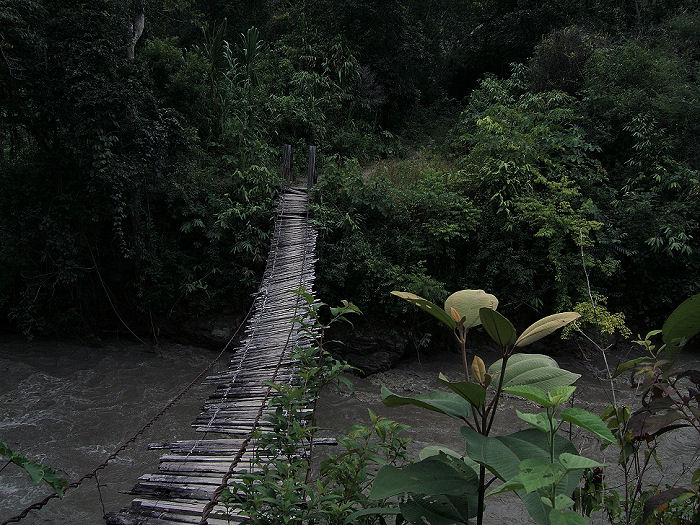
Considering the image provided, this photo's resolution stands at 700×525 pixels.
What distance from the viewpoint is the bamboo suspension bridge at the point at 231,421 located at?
1.83 meters

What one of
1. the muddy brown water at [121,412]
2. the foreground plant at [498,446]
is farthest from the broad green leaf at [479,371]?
the muddy brown water at [121,412]

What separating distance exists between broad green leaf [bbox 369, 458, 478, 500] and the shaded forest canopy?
190 inches

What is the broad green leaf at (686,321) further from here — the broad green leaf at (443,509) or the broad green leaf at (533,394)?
the broad green leaf at (443,509)

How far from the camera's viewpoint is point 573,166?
687 centimetres

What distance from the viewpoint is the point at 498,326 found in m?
0.86

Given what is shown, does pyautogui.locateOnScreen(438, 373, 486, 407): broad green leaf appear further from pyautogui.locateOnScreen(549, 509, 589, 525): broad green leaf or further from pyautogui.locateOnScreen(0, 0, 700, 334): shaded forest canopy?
pyautogui.locateOnScreen(0, 0, 700, 334): shaded forest canopy

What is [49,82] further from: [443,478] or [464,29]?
[464,29]

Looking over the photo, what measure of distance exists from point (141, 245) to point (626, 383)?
5.73m

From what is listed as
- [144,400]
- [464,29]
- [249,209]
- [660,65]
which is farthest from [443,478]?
[464,29]

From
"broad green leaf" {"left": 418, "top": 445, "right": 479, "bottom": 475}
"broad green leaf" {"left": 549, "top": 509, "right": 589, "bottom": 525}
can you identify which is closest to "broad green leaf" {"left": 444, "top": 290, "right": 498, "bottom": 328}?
"broad green leaf" {"left": 418, "top": 445, "right": 479, "bottom": 475}

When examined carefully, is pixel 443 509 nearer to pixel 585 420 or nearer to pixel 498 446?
pixel 498 446

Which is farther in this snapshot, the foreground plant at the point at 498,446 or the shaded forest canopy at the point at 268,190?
the shaded forest canopy at the point at 268,190

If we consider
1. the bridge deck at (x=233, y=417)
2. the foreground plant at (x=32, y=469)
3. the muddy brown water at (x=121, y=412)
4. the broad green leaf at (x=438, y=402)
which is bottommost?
the muddy brown water at (x=121, y=412)

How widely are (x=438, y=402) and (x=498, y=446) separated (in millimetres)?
149
